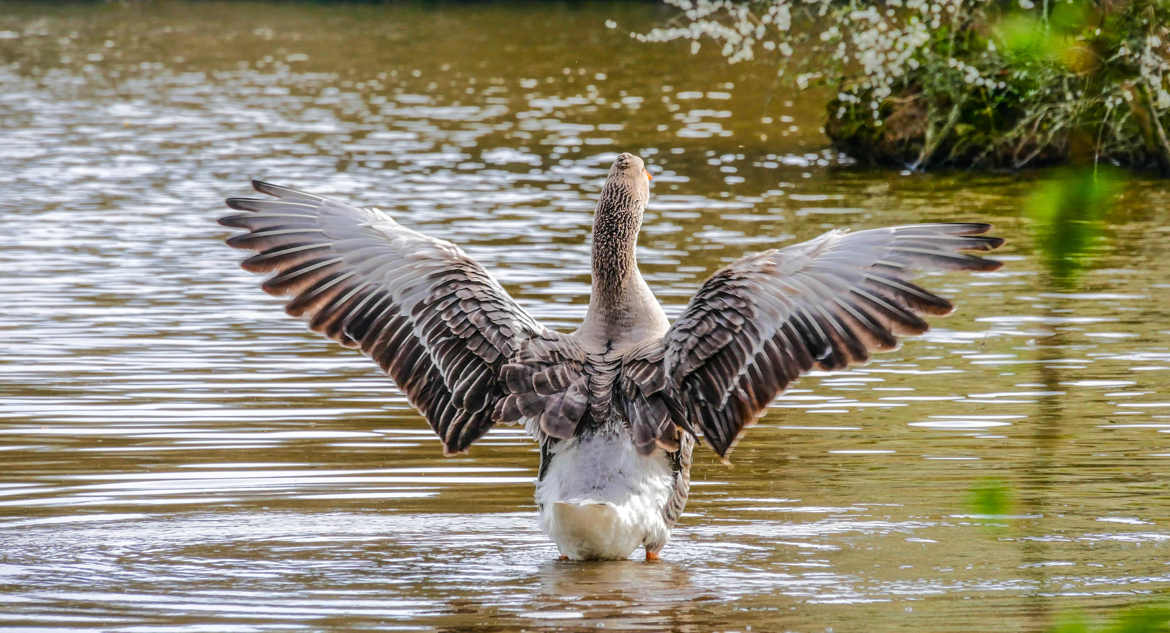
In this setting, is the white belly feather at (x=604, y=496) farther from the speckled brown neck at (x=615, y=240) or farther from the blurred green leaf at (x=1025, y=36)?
the blurred green leaf at (x=1025, y=36)

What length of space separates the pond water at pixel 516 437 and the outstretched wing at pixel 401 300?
679 mm

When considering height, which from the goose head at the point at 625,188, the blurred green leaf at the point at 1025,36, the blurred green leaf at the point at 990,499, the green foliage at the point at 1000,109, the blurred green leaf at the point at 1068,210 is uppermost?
the blurred green leaf at the point at 1025,36

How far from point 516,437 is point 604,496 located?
133 inches

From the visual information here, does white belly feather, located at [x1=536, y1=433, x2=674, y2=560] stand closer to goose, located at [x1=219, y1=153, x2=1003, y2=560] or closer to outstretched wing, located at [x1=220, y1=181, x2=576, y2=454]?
goose, located at [x1=219, y1=153, x2=1003, y2=560]

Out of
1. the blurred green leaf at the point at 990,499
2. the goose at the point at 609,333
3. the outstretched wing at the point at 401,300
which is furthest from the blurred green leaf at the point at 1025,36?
the outstretched wing at the point at 401,300

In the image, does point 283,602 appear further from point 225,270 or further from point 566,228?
point 566,228

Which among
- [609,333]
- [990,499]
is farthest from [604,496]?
[990,499]

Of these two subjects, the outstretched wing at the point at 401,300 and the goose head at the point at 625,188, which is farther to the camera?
the goose head at the point at 625,188

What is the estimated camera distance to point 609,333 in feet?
25.2

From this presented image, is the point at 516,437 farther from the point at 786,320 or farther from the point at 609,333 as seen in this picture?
the point at 786,320

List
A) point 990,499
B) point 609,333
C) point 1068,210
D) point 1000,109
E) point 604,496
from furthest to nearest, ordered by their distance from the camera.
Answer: point 1000,109
point 609,333
point 604,496
point 1068,210
point 990,499

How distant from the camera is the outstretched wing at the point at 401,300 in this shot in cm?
771

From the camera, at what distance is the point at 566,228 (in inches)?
752

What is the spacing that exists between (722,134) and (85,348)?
1742 cm
